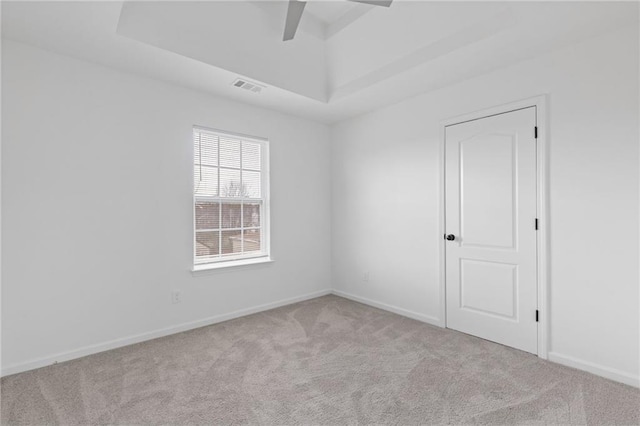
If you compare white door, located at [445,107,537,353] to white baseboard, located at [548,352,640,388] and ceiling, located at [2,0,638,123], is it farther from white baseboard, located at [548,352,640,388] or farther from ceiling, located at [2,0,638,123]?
ceiling, located at [2,0,638,123]

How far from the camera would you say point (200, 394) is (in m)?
2.16

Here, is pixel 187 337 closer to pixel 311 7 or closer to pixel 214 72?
pixel 214 72

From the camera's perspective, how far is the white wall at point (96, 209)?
247cm

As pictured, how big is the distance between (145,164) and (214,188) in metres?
0.76

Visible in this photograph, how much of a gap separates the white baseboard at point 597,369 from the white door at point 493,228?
0.59ft

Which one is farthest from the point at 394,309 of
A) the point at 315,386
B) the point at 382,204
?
the point at 315,386

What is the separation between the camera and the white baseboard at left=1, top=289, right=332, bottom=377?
2471mm

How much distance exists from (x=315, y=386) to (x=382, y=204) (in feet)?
7.62

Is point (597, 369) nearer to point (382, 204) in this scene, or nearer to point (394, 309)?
point (394, 309)

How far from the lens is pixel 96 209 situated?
280 centimetres

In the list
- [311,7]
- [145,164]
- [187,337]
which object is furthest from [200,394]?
[311,7]

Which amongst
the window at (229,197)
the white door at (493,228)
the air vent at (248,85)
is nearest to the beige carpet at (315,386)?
the white door at (493,228)

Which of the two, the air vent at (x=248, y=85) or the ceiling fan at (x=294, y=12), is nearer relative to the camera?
the ceiling fan at (x=294, y=12)

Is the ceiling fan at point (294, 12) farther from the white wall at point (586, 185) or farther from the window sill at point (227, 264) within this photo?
the window sill at point (227, 264)
